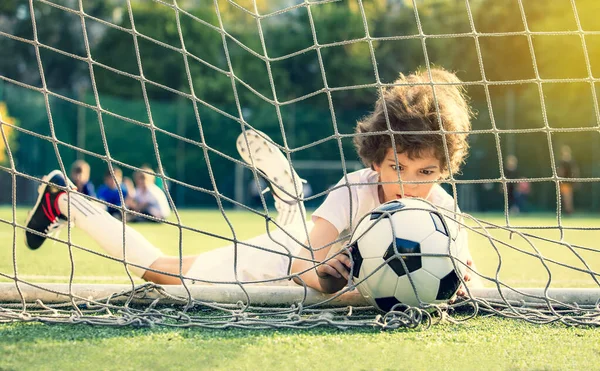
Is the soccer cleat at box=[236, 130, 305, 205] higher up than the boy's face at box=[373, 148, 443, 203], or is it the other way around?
the soccer cleat at box=[236, 130, 305, 205]

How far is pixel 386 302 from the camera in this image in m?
2.01

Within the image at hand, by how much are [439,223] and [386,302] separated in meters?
0.26

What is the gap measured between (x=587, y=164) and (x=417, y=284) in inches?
498

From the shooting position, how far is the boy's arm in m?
2.15

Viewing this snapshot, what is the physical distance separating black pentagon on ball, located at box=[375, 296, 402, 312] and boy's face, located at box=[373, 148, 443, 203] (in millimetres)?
414

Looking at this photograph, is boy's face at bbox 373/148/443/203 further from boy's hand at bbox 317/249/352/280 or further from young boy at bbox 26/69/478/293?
boy's hand at bbox 317/249/352/280

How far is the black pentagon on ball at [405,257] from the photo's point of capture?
77.6 inches

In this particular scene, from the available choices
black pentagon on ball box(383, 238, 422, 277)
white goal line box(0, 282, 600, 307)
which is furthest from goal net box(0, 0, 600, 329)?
black pentagon on ball box(383, 238, 422, 277)

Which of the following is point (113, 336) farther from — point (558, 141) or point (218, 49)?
point (218, 49)

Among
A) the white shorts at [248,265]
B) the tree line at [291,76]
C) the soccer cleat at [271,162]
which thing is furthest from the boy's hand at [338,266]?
the tree line at [291,76]

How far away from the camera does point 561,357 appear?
160 centimetres

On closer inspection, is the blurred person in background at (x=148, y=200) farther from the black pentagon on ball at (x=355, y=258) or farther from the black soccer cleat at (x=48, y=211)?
the black pentagon on ball at (x=355, y=258)

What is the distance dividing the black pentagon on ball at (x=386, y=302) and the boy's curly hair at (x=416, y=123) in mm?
535

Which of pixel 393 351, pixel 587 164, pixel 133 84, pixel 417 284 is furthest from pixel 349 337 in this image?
pixel 133 84
